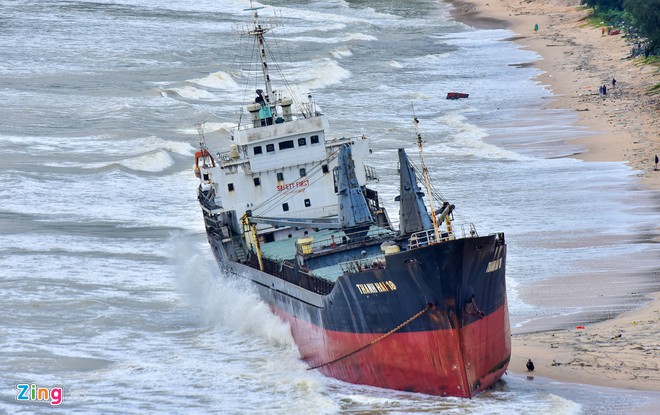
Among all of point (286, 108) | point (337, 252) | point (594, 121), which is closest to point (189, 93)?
point (594, 121)

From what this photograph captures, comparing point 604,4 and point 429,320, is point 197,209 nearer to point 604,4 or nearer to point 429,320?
point 429,320

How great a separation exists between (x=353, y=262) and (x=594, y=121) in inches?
1710

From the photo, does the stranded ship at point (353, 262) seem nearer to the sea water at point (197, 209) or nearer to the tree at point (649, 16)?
the sea water at point (197, 209)

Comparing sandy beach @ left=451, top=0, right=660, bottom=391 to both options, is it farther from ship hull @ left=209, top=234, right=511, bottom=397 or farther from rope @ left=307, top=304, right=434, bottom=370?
rope @ left=307, top=304, right=434, bottom=370

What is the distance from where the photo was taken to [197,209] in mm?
54469

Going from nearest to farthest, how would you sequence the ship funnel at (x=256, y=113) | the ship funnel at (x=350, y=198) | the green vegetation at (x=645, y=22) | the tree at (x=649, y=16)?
the ship funnel at (x=350, y=198) → the ship funnel at (x=256, y=113) → the tree at (x=649, y=16) → the green vegetation at (x=645, y=22)

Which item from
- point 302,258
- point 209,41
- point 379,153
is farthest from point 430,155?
point 209,41

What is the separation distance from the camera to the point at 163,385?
1203 inches

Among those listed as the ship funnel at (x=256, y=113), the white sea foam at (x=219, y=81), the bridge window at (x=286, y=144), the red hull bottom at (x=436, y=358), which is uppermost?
the white sea foam at (x=219, y=81)

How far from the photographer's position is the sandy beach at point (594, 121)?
28.7m

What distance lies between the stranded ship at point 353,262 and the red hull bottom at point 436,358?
0.09 ft

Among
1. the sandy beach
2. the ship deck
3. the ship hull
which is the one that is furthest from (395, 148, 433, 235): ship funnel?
the sandy beach

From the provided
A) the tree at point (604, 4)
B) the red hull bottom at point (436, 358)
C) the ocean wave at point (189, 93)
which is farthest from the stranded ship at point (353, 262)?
the tree at point (604, 4)

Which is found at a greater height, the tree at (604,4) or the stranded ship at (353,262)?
the tree at (604,4)
